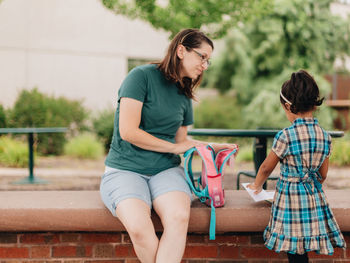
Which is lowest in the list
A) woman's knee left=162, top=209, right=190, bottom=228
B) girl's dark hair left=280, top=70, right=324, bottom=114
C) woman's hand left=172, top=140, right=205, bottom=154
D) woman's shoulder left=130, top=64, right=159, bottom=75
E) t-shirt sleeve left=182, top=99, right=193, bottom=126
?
woman's knee left=162, top=209, right=190, bottom=228

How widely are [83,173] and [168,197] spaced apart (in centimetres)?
552

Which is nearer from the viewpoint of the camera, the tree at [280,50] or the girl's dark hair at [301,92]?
the girl's dark hair at [301,92]

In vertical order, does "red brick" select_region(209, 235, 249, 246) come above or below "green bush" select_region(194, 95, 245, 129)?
below

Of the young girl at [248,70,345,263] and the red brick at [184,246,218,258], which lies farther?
the red brick at [184,246,218,258]

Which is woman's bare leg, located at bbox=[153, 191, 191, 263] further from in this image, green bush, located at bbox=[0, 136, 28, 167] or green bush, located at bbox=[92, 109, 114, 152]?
green bush, located at bbox=[92, 109, 114, 152]

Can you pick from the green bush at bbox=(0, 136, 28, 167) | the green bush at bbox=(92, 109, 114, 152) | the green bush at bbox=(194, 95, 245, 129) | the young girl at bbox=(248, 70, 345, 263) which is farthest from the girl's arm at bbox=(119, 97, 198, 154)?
the green bush at bbox=(194, 95, 245, 129)

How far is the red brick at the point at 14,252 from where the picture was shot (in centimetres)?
281

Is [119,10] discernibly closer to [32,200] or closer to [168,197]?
[32,200]

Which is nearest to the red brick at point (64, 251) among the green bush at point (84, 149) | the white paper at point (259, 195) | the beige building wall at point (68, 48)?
the white paper at point (259, 195)

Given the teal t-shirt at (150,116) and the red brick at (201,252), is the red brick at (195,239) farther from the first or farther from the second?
the teal t-shirt at (150,116)

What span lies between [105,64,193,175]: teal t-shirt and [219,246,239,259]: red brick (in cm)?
67

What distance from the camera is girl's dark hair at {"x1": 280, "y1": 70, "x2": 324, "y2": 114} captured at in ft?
7.61

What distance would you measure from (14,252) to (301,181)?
191 centimetres

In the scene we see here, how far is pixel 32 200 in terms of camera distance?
9.48ft
